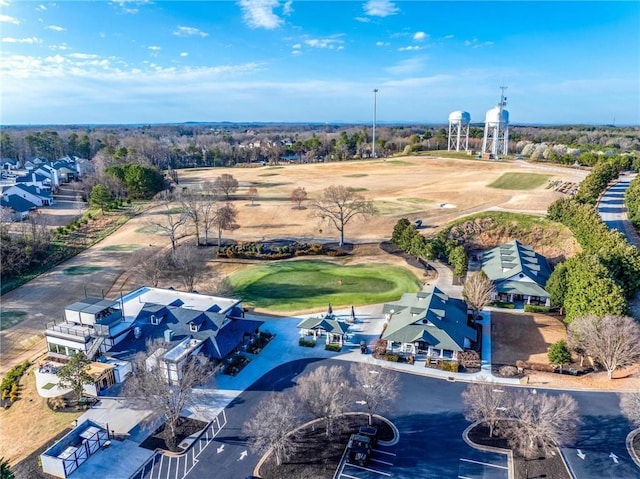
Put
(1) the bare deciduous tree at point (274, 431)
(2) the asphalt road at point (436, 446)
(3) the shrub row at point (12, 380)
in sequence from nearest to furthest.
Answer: (2) the asphalt road at point (436, 446)
(1) the bare deciduous tree at point (274, 431)
(3) the shrub row at point (12, 380)

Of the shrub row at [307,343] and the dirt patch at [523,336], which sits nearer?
the dirt patch at [523,336]

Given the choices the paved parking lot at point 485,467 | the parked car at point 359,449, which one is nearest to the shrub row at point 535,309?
the paved parking lot at point 485,467

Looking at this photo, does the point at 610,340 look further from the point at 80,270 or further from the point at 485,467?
the point at 80,270

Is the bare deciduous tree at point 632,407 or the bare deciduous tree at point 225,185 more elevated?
the bare deciduous tree at point 225,185

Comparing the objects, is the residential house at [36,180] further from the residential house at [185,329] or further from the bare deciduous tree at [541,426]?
the bare deciduous tree at [541,426]

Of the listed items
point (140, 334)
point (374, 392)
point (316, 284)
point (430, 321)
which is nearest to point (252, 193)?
point (316, 284)

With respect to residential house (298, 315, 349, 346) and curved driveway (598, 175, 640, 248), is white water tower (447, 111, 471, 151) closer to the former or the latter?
curved driveway (598, 175, 640, 248)

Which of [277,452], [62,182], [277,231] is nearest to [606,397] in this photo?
[277,452]
